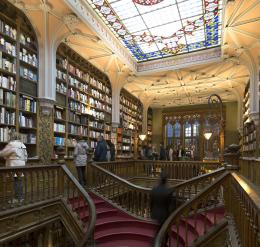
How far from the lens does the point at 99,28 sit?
7516 mm

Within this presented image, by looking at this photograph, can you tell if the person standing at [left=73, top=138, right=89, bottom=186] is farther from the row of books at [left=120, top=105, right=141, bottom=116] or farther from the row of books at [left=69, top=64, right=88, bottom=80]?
the row of books at [left=120, top=105, right=141, bottom=116]

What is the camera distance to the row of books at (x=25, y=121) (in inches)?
233

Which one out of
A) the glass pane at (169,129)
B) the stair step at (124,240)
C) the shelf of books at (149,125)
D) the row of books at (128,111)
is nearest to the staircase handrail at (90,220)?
the stair step at (124,240)

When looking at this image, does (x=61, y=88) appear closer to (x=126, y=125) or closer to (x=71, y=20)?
(x=71, y=20)

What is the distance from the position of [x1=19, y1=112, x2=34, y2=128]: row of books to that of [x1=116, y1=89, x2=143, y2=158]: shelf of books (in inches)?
221

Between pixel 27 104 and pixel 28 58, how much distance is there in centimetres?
132

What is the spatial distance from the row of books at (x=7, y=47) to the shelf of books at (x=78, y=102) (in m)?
1.81

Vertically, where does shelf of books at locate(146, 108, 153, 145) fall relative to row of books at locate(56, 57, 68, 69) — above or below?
below

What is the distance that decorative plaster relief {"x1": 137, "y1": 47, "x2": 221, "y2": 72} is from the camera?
9.55 meters

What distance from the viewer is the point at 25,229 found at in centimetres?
387

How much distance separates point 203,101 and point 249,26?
32.8 ft

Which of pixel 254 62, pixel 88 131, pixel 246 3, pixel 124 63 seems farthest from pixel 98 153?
pixel 254 62

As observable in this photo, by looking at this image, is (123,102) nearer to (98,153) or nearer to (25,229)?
(98,153)

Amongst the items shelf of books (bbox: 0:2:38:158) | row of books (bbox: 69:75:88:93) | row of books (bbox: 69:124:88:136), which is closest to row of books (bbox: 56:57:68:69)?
row of books (bbox: 69:75:88:93)
